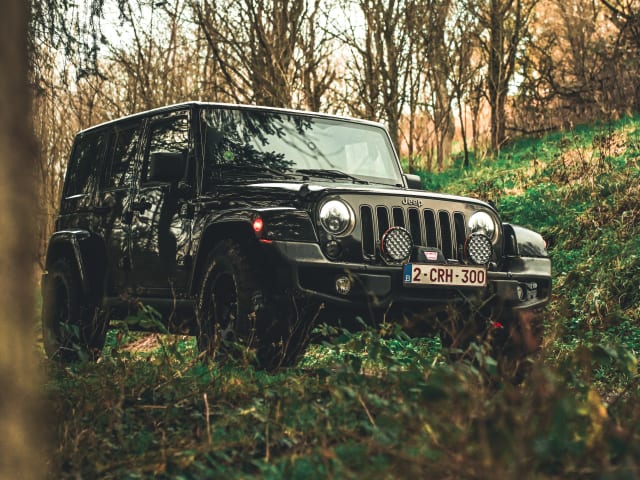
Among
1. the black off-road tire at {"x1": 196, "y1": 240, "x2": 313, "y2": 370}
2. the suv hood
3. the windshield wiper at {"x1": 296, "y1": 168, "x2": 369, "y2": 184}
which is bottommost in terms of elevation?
the black off-road tire at {"x1": 196, "y1": 240, "x2": 313, "y2": 370}

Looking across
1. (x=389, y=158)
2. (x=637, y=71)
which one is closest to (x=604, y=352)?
(x=389, y=158)

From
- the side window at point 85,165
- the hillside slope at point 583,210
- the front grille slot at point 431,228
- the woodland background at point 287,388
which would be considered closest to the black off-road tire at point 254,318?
the woodland background at point 287,388

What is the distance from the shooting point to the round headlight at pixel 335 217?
533 centimetres

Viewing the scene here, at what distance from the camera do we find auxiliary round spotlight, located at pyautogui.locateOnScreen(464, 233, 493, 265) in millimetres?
5922

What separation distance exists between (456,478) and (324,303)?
8.34 feet

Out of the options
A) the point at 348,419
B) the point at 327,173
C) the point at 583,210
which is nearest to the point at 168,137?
the point at 327,173

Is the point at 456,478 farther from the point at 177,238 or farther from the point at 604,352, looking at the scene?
the point at 177,238

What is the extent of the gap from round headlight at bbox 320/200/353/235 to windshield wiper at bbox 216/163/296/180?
0.91 meters

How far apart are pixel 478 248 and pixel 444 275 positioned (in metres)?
0.55

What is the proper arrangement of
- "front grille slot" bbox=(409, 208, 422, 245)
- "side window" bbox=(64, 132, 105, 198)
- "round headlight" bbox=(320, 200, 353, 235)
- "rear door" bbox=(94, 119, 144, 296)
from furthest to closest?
"side window" bbox=(64, 132, 105, 198) → "rear door" bbox=(94, 119, 144, 296) → "front grille slot" bbox=(409, 208, 422, 245) → "round headlight" bbox=(320, 200, 353, 235)

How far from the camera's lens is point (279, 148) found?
6.44 metres

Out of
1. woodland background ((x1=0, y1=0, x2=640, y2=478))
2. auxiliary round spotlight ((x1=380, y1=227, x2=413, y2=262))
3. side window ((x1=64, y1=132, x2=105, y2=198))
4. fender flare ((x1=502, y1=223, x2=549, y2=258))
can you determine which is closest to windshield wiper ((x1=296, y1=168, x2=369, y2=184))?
auxiliary round spotlight ((x1=380, y1=227, x2=413, y2=262))

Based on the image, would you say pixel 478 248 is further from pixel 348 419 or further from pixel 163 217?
pixel 348 419

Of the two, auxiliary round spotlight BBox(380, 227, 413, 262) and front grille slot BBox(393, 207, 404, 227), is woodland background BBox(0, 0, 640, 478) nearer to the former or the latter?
auxiliary round spotlight BBox(380, 227, 413, 262)
